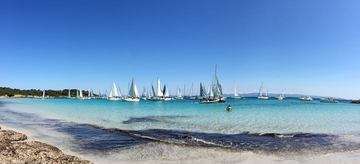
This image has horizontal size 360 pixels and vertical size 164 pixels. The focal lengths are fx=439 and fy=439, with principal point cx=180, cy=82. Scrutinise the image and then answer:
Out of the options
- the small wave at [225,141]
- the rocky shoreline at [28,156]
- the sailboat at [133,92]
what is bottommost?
the small wave at [225,141]

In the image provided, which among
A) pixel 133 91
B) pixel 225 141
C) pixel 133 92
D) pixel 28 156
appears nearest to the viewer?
pixel 28 156

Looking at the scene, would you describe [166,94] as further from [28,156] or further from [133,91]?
[28,156]

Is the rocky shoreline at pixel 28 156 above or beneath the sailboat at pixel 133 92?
beneath

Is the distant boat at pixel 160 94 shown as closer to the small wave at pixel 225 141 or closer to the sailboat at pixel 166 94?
the sailboat at pixel 166 94

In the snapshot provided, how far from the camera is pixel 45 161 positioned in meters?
20.2

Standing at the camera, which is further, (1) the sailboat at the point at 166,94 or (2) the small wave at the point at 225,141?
(1) the sailboat at the point at 166,94

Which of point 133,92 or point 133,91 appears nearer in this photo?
point 133,91

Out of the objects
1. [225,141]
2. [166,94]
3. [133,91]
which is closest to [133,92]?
[133,91]

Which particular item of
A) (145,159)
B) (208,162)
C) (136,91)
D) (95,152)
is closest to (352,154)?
(208,162)

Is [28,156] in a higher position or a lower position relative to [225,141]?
higher

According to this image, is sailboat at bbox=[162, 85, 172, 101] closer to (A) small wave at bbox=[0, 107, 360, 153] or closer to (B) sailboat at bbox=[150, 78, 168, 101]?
(B) sailboat at bbox=[150, 78, 168, 101]

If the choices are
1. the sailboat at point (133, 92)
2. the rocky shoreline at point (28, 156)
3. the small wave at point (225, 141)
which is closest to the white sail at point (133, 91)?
the sailboat at point (133, 92)

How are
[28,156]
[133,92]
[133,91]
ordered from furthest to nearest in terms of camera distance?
[133,92] < [133,91] < [28,156]

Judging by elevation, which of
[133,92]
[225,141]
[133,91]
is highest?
[133,91]
